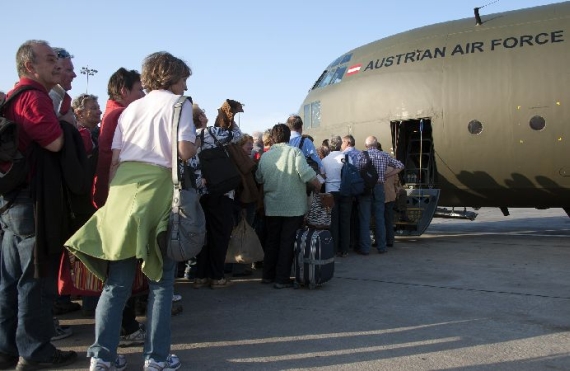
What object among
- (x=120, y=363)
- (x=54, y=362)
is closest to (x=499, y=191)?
(x=120, y=363)

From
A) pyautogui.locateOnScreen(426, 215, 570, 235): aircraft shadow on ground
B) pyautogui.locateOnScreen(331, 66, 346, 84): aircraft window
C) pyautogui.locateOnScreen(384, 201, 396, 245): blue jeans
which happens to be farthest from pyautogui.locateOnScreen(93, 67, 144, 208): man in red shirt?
pyautogui.locateOnScreen(426, 215, 570, 235): aircraft shadow on ground

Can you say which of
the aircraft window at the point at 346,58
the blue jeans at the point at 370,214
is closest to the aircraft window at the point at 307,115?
the aircraft window at the point at 346,58

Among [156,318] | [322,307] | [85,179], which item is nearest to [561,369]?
[322,307]

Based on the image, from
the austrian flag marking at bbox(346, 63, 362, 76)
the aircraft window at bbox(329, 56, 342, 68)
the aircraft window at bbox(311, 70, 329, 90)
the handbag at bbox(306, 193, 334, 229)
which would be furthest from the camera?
the aircraft window at bbox(311, 70, 329, 90)

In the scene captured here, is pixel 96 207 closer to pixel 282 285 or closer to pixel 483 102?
pixel 282 285

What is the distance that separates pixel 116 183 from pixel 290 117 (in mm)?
4143

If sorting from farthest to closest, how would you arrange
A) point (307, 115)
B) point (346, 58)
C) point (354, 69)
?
point (307, 115), point (346, 58), point (354, 69)

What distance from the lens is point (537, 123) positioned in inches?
339

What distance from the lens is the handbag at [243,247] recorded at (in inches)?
235

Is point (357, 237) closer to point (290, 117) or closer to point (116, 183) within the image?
point (290, 117)

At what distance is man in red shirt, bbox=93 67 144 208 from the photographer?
3.68 meters

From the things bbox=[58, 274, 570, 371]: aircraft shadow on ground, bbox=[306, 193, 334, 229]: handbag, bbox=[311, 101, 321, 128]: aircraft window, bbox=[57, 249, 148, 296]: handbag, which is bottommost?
bbox=[58, 274, 570, 371]: aircraft shadow on ground

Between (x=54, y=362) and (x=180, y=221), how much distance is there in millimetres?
1364

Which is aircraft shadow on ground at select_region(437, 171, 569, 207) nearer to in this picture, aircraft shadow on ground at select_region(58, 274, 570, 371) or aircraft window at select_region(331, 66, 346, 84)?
aircraft window at select_region(331, 66, 346, 84)
